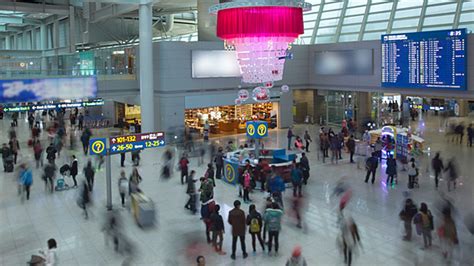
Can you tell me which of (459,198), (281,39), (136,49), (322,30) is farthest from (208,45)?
(459,198)

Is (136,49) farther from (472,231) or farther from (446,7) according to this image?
(472,231)

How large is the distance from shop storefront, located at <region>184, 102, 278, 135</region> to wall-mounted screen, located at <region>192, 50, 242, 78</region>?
9.15 ft

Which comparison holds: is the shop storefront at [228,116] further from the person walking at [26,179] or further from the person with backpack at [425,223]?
the person with backpack at [425,223]

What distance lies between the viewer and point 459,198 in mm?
13531

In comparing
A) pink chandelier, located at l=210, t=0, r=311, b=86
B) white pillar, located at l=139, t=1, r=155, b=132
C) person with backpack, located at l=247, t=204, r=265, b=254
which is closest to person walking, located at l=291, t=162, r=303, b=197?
pink chandelier, located at l=210, t=0, r=311, b=86

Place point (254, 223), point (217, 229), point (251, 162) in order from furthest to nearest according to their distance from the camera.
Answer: point (251, 162), point (217, 229), point (254, 223)

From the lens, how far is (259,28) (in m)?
11.6

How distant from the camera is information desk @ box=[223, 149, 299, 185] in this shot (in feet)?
50.4

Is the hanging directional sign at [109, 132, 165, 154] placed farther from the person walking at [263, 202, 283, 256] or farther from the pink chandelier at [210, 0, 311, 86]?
the person walking at [263, 202, 283, 256]

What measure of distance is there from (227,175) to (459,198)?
703 centimetres

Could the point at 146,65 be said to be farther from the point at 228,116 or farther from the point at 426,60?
the point at 426,60

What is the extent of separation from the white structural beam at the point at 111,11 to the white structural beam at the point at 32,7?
223cm

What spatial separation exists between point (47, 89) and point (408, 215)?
19.1 metres

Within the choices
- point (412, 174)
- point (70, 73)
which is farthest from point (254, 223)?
point (70, 73)
